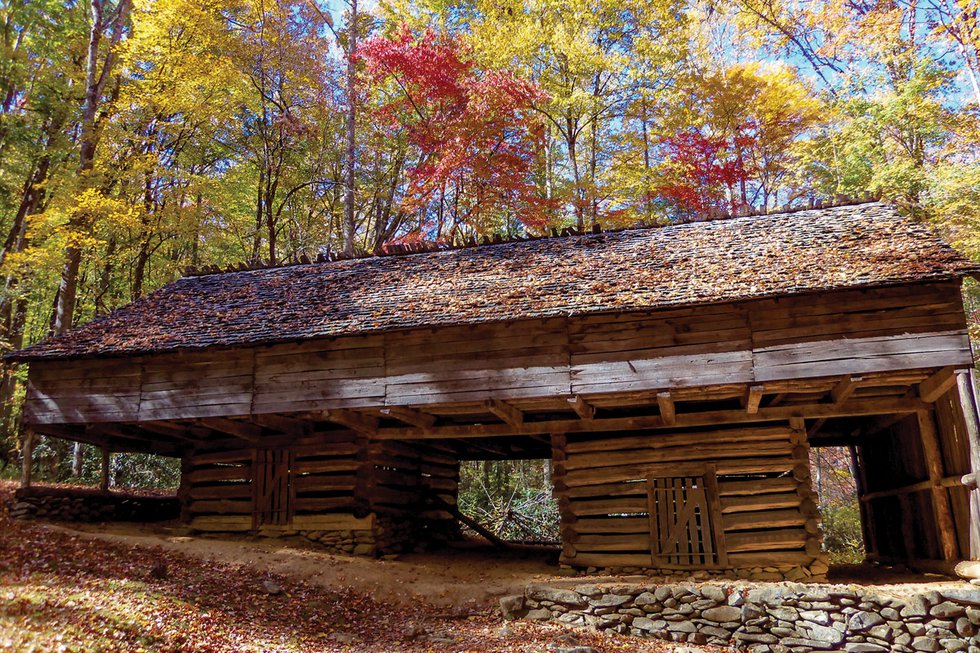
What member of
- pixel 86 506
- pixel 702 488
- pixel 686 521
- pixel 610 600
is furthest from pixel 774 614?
pixel 86 506

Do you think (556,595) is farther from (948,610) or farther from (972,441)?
(972,441)


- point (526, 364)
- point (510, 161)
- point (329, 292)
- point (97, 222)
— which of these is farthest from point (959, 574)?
point (97, 222)

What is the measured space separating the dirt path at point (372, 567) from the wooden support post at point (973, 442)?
661 centimetres

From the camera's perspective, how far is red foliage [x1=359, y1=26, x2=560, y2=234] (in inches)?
856

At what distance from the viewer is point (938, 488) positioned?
34.5 ft

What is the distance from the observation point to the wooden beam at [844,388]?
32.6ft

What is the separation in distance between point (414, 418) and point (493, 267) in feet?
12.1

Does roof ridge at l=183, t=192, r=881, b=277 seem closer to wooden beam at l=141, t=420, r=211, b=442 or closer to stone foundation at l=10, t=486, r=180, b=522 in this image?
wooden beam at l=141, t=420, r=211, b=442

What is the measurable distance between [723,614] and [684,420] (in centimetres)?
353

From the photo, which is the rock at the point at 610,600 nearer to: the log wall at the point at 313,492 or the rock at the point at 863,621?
the rock at the point at 863,621

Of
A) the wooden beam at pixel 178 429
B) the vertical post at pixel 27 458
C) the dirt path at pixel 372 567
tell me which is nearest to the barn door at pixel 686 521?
the dirt path at pixel 372 567

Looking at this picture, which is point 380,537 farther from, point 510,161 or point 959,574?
point 510,161

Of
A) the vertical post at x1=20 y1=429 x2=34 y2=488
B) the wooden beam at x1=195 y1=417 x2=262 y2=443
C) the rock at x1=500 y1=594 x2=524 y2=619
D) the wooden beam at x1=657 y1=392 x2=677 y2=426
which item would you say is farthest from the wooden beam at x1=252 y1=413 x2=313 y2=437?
the wooden beam at x1=657 y1=392 x2=677 y2=426

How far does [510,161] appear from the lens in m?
22.0
